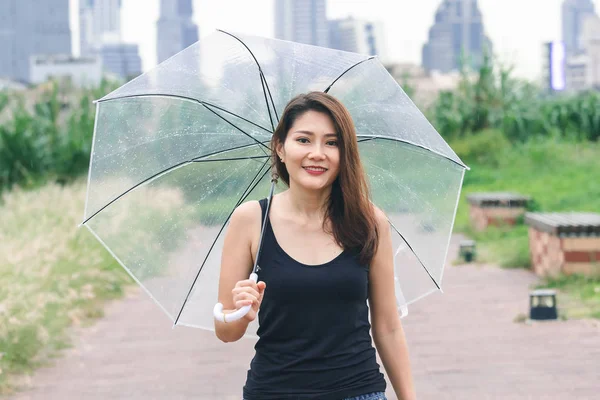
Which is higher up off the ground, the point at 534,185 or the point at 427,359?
the point at 427,359

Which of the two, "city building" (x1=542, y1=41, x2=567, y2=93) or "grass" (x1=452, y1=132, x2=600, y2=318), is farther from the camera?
"city building" (x1=542, y1=41, x2=567, y2=93)

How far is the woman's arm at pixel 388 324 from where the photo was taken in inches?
116

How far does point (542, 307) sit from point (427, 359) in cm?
170

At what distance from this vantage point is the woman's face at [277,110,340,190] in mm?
2852

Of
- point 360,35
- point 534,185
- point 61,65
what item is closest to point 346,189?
point 534,185

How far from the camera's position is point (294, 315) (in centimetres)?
273

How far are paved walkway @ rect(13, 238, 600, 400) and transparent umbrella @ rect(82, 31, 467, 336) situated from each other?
2845mm

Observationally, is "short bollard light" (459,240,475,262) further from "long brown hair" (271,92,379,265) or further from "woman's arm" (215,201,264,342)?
"woman's arm" (215,201,264,342)

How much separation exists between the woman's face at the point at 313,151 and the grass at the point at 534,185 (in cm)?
626

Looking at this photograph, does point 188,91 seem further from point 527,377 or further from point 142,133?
point 527,377

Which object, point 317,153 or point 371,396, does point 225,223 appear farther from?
point 371,396

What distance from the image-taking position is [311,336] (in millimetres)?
2713

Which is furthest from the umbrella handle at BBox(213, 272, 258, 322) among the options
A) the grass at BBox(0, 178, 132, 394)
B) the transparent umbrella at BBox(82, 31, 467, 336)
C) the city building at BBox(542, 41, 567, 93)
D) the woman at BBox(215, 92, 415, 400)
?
the city building at BBox(542, 41, 567, 93)

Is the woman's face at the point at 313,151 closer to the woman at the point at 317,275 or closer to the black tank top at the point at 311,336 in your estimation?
the woman at the point at 317,275
